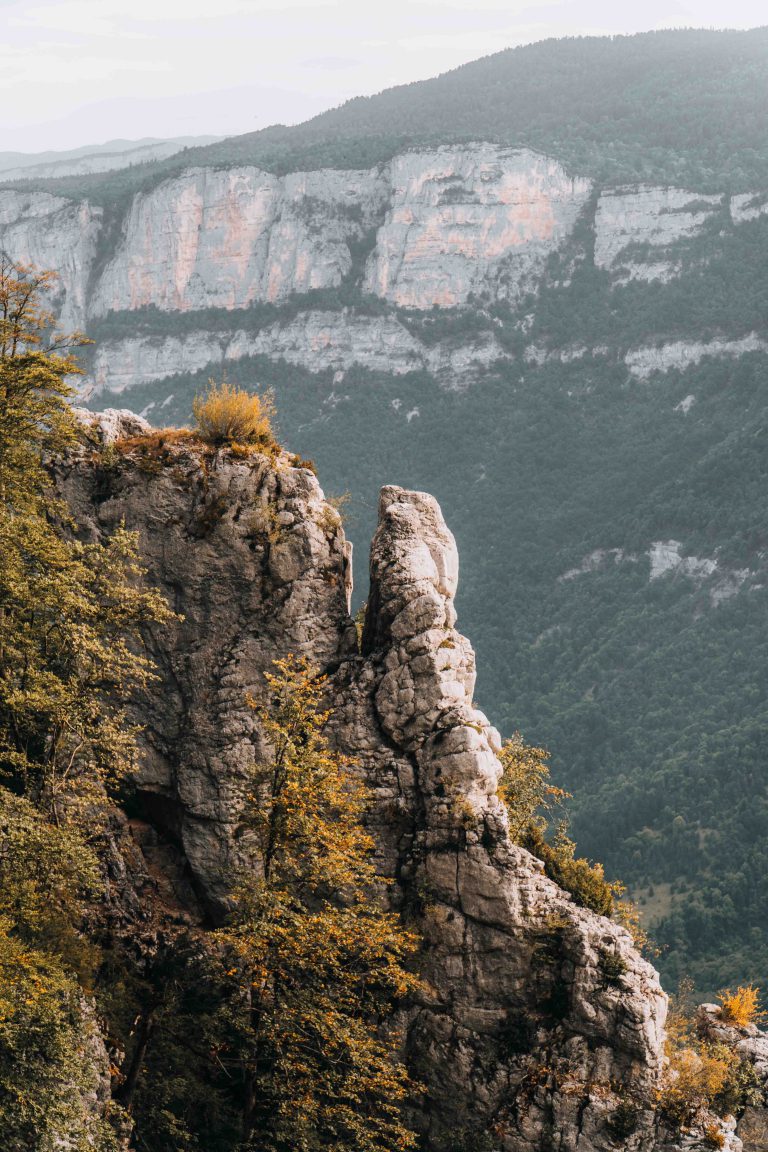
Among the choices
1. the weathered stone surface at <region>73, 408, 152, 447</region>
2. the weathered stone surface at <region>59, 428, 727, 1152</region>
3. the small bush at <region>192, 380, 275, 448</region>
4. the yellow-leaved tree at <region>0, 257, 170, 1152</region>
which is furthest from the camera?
the weathered stone surface at <region>73, 408, 152, 447</region>

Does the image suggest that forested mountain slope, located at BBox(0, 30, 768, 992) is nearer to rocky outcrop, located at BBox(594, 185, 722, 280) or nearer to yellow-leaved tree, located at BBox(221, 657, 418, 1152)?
rocky outcrop, located at BBox(594, 185, 722, 280)

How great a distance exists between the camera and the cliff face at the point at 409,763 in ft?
65.1

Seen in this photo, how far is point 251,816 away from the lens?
19281mm

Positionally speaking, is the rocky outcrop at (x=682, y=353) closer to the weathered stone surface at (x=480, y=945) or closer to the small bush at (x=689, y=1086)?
the weathered stone surface at (x=480, y=945)

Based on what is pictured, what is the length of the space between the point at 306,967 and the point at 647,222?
193 meters

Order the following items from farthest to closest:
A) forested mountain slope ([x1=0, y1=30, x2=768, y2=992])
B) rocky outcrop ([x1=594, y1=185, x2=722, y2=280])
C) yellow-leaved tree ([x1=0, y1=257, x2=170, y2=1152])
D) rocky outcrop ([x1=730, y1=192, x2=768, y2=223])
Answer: rocky outcrop ([x1=594, y1=185, x2=722, y2=280])
rocky outcrop ([x1=730, y1=192, x2=768, y2=223])
forested mountain slope ([x1=0, y1=30, x2=768, y2=992])
yellow-leaved tree ([x1=0, y1=257, x2=170, y2=1152])

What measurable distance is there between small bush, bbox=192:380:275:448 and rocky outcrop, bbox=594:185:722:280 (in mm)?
181736

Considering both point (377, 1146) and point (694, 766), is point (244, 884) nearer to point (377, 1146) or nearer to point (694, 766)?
point (377, 1146)

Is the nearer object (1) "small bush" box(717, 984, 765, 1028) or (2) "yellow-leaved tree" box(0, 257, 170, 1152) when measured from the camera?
(2) "yellow-leaved tree" box(0, 257, 170, 1152)

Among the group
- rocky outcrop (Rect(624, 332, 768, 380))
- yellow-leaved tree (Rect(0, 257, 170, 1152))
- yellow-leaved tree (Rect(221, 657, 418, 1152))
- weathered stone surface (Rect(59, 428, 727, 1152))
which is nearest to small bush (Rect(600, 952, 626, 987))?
weathered stone surface (Rect(59, 428, 727, 1152))

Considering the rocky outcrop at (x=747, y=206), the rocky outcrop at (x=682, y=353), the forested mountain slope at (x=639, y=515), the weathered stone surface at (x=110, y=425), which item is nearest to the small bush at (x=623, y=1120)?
the weathered stone surface at (x=110, y=425)

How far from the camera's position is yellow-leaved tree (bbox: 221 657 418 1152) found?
18.2 m

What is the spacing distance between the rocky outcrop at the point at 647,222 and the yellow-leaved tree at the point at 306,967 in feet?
613

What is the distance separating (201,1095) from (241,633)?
786cm
